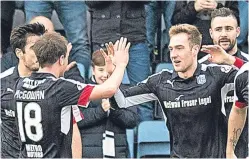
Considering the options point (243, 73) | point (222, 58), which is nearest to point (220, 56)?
point (222, 58)

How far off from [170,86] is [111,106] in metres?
0.65

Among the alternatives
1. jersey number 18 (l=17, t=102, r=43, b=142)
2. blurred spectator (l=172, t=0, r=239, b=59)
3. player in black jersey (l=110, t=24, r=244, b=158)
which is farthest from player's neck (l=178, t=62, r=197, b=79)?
blurred spectator (l=172, t=0, r=239, b=59)

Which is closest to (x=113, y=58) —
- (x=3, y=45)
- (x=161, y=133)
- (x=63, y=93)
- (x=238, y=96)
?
(x=63, y=93)

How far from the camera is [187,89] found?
7039 millimetres

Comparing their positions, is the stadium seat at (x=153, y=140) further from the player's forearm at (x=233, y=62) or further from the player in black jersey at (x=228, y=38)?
the player's forearm at (x=233, y=62)

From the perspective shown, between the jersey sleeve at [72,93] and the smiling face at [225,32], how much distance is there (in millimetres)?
1791

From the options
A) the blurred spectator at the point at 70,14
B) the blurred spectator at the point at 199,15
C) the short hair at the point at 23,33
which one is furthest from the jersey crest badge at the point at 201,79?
the blurred spectator at the point at 70,14

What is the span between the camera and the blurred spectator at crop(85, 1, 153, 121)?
28.2ft

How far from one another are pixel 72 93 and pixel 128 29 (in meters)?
2.40

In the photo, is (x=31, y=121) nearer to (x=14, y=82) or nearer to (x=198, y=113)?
(x=14, y=82)

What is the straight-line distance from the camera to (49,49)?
6.38m

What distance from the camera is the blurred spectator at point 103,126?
775 cm

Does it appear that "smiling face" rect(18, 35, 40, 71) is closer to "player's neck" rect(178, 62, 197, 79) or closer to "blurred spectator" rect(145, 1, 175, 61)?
"player's neck" rect(178, 62, 197, 79)

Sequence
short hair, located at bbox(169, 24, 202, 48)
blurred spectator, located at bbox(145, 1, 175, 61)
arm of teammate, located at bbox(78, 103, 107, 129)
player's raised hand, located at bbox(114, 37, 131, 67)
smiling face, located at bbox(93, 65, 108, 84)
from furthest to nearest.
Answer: blurred spectator, located at bbox(145, 1, 175, 61), smiling face, located at bbox(93, 65, 108, 84), arm of teammate, located at bbox(78, 103, 107, 129), short hair, located at bbox(169, 24, 202, 48), player's raised hand, located at bbox(114, 37, 131, 67)
